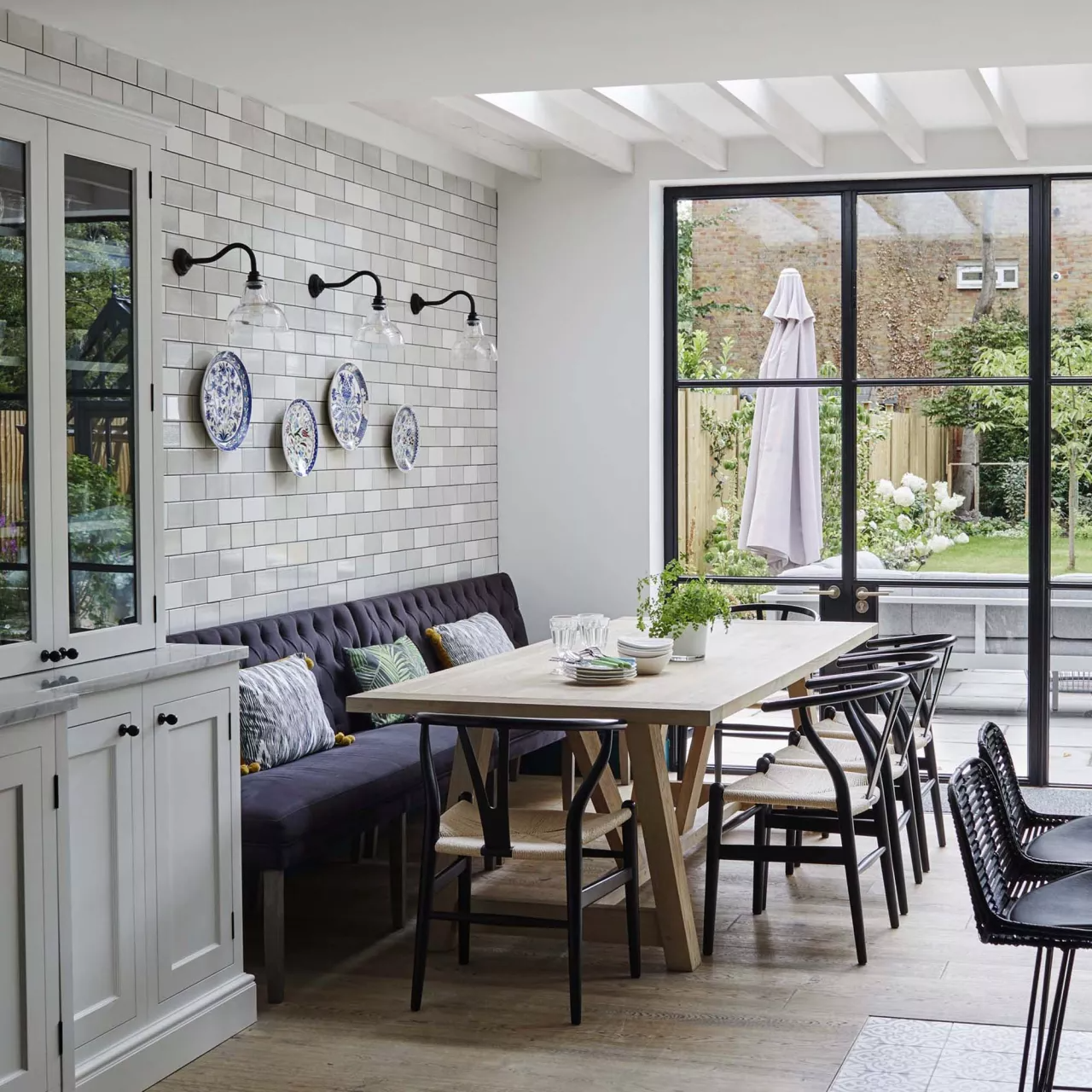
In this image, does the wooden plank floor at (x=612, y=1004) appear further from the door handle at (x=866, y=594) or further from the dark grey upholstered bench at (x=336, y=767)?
the door handle at (x=866, y=594)

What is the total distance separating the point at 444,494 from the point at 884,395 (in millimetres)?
2136

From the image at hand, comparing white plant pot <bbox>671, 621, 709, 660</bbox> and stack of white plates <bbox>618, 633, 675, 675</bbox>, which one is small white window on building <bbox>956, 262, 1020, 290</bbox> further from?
stack of white plates <bbox>618, 633, 675, 675</bbox>

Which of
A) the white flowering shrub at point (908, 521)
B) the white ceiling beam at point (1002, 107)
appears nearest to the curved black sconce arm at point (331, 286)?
the white ceiling beam at point (1002, 107)

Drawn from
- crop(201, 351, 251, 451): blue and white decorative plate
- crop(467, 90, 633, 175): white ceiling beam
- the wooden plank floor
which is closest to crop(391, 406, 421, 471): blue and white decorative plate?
crop(201, 351, 251, 451): blue and white decorative plate

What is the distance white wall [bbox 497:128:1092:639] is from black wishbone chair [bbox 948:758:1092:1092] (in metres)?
4.16

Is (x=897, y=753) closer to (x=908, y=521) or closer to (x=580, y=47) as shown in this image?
(x=908, y=521)

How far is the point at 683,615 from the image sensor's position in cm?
515

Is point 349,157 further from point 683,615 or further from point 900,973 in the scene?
point 900,973

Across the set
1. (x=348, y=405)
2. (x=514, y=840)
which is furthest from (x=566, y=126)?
(x=514, y=840)

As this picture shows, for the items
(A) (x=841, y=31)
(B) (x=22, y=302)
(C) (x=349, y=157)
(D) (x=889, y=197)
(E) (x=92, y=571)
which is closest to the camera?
(B) (x=22, y=302)

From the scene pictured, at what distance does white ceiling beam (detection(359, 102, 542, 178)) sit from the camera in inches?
238

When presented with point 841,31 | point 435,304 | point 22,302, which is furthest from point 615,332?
point 22,302

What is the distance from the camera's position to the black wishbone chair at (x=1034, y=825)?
3.20 meters

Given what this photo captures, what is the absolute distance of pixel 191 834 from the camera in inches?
152
